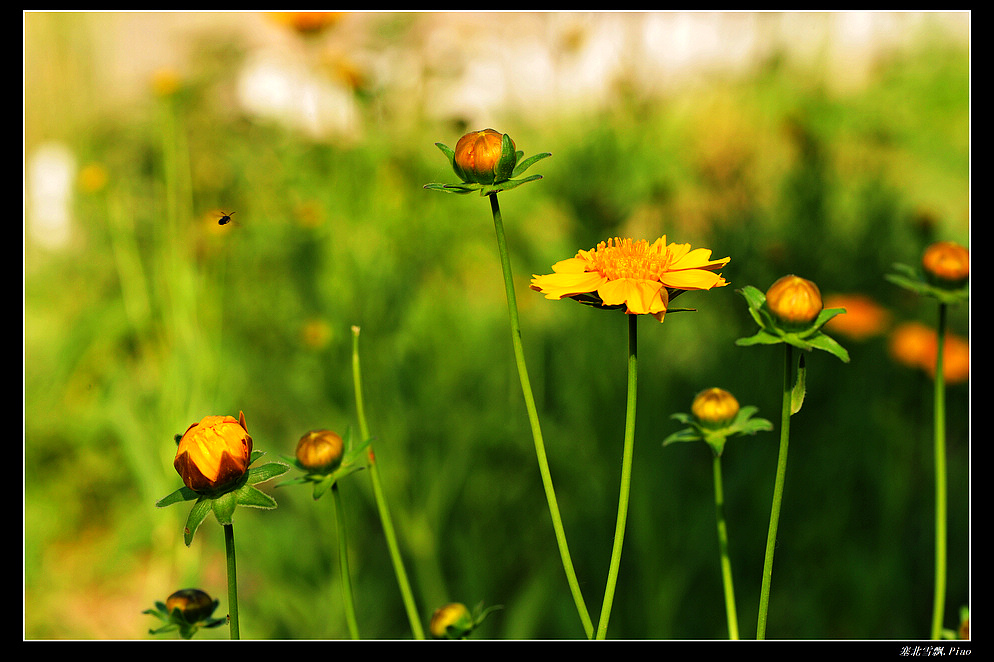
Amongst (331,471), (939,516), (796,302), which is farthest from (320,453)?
(939,516)

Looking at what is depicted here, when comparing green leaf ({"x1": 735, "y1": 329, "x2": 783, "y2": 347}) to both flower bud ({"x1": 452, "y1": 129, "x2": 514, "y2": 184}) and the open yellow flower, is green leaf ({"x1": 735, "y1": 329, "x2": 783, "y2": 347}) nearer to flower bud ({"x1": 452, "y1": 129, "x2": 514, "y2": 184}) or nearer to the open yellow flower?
the open yellow flower

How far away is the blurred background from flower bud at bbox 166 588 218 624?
0.60 metres

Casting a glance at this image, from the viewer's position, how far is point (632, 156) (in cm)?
163

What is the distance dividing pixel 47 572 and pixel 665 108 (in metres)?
1.88

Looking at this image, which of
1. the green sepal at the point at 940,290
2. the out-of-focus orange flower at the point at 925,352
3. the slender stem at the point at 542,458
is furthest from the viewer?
the out-of-focus orange flower at the point at 925,352

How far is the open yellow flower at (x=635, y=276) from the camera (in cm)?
48

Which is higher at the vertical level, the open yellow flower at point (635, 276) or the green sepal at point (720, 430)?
the open yellow flower at point (635, 276)

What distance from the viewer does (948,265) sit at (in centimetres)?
67

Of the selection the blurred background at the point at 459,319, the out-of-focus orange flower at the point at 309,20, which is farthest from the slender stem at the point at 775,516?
the out-of-focus orange flower at the point at 309,20

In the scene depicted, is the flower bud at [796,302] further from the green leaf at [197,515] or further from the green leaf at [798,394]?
the green leaf at [197,515]

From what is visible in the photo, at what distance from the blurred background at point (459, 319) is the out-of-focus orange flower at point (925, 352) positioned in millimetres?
12

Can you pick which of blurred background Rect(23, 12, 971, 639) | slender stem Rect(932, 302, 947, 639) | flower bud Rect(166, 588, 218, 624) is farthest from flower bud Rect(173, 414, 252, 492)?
blurred background Rect(23, 12, 971, 639)

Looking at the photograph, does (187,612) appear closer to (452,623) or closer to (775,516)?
(452,623)

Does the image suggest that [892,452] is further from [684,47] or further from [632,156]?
[684,47]
